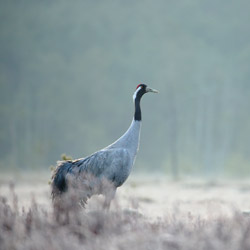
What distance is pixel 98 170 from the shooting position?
28.1 ft

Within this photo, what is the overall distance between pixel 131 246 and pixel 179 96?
46487mm

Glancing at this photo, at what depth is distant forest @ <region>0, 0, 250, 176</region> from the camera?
158 feet

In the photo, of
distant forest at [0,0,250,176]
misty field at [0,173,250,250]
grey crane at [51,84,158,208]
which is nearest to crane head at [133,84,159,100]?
grey crane at [51,84,158,208]

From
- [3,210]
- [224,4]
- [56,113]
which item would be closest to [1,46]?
[56,113]

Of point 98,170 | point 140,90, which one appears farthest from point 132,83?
point 98,170

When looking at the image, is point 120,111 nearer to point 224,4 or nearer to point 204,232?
point 224,4

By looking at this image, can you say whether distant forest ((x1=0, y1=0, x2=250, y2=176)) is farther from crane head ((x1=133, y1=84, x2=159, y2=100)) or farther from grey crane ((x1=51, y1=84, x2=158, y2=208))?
grey crane ((x1=51, y1=84, x2=158, y2=208))

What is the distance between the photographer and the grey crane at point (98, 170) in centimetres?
807

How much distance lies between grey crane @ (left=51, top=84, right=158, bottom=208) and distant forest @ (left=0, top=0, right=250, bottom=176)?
1054 inches

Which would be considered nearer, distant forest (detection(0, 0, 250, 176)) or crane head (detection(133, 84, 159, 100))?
crane head (detection(133, 84, 159, 100))

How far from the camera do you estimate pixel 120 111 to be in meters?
51.5

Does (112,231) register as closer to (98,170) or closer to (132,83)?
(98,170)

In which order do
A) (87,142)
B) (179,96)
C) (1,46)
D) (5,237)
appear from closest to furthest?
1. (5,237)
2. (87,142)
3. (179,96)
4. (1,46)

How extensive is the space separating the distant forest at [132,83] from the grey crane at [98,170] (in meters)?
26.8
